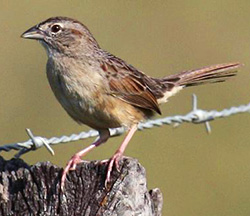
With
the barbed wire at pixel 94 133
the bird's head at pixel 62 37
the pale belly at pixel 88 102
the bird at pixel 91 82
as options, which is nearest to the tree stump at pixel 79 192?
the barbed wire at pixel 94 133

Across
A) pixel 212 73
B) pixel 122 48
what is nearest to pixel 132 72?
pixel 212 73

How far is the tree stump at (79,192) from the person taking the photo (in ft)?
13.1

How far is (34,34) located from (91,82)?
0.58 metres

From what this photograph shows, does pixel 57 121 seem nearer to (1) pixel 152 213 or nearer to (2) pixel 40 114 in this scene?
(2) pixel 40 114

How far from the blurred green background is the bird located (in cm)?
267

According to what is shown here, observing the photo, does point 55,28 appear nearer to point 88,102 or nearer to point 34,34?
point 34,34

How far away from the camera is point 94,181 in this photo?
159 inches

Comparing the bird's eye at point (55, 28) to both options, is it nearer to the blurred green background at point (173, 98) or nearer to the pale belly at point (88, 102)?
the pale belly at point (88, 102)

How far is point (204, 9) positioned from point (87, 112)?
8.07 m

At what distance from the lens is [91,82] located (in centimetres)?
596

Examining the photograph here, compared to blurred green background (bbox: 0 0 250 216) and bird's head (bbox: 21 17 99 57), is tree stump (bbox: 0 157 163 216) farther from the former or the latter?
blurred green background (bbox: 0 0 250 216)

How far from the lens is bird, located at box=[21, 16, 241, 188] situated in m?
5.91

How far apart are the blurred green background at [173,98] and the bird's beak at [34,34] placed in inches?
117

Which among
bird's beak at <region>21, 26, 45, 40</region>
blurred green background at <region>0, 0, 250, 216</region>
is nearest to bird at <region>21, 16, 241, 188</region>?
bird's beak at <region>21, 26, 45, 40</region>
